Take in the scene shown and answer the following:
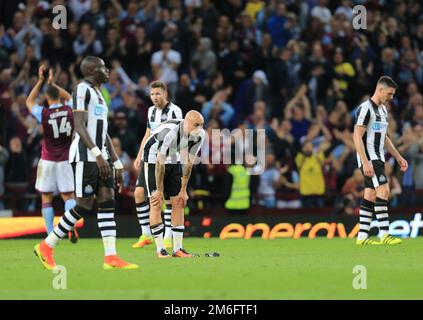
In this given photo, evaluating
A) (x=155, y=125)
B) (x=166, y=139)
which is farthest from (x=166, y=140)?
(x=155, y=125)

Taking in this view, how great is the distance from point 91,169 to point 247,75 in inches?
467

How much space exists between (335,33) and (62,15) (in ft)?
19.4

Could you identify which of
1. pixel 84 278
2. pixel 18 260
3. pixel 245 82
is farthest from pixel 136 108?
pixel 84 278

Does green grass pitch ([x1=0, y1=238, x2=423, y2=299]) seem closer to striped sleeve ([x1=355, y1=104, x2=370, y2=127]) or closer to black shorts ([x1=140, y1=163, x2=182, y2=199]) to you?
black shorts ([x1=140, y1=163, x2=182, y2=199])

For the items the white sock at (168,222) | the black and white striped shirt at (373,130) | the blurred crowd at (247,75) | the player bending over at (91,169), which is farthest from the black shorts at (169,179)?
the blurred crowd at (247,75)

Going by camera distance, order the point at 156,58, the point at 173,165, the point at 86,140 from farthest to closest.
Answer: the point at 156,58
the point at 173,165
the point at 86,140

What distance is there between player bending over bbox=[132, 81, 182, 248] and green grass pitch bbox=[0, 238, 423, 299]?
0.29 m

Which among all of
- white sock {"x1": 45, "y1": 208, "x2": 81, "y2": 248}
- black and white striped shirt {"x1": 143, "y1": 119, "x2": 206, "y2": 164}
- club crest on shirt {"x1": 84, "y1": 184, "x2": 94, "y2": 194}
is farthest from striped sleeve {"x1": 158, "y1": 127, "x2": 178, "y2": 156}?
white sock {"x1": 45, "y1": 208, "x2": 81, "y2": 248}

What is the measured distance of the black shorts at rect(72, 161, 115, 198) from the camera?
38.6 feet

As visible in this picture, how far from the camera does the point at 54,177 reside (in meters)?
16.8

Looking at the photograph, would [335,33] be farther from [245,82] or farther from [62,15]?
[62,15]

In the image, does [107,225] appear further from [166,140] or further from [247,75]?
[247,75]

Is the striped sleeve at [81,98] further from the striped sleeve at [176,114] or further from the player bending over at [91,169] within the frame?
the striped sleeve at [176,114]

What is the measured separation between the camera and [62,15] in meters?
22.3
